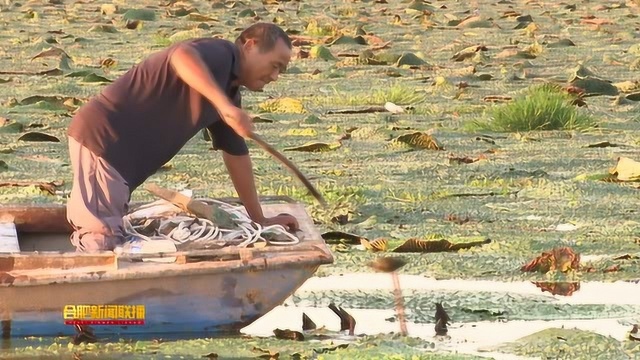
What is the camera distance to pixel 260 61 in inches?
202

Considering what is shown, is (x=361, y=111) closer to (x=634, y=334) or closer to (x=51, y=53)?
(x=51, y=53)

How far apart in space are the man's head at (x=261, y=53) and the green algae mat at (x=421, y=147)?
2.51 feet

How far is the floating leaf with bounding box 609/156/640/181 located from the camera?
713cm

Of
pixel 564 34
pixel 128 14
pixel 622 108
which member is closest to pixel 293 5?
pixel 128 14

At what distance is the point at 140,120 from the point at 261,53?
46 cm

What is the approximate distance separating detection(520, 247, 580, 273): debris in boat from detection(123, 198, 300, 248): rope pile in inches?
36.3

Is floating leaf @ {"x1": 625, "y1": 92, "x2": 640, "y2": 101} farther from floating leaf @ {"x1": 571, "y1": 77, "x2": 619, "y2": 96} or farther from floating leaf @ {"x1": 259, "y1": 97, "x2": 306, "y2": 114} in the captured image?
floating leaf @ {"x1": 259, "y1": 97, "x2": 306, "y2": 114}

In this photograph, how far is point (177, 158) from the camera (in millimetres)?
7836

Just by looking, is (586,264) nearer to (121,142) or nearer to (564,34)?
(121,142)

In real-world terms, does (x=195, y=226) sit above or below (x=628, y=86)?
above

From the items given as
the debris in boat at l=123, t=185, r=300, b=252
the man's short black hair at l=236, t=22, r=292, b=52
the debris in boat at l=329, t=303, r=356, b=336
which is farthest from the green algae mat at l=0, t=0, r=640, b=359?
the man's short black hair at l=236, t=22, r=292, b=52

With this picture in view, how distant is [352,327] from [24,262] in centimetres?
103

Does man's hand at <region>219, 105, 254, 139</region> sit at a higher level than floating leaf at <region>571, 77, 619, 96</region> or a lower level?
higher

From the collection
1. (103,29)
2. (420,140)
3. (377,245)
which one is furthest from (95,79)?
(377,245)
